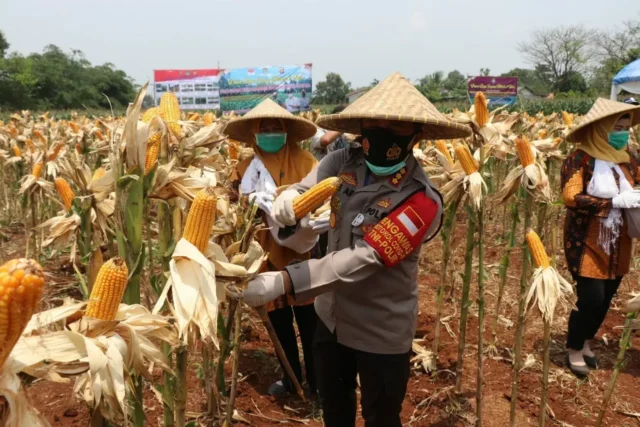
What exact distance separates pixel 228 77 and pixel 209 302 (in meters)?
23.6

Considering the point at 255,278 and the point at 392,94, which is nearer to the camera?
the point at 255,278

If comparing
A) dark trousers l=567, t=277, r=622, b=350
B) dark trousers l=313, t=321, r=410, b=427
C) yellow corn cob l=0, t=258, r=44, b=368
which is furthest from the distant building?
dark trousers l=567, t=277, r=622, b=350

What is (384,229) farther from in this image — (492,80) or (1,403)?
(492,80)

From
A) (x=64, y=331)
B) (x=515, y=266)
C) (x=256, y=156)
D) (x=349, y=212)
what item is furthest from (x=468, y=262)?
(x=515, y=266)

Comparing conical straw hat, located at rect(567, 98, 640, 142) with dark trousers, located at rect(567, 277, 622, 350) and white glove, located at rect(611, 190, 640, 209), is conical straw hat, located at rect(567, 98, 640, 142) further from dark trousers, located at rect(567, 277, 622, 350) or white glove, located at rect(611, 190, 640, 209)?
dark trousers, located at rect(567, 277, 622, 350)

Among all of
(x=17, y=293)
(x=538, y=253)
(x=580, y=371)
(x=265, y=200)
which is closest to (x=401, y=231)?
(x=538, y=253)

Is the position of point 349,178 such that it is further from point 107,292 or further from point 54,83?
point 54,83

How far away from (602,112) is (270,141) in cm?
246

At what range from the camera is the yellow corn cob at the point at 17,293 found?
34.6 inches

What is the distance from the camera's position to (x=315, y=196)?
184 centimetres

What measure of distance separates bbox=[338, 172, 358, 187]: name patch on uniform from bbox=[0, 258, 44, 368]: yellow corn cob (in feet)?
4.86

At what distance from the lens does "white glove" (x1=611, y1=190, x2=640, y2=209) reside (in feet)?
10.9

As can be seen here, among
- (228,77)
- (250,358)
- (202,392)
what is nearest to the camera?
(202,392)

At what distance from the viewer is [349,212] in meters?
2.18
